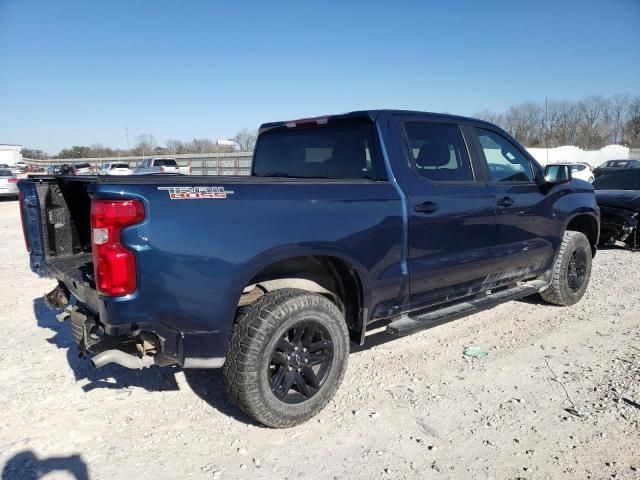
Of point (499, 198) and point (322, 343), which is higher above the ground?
point (499, 198)

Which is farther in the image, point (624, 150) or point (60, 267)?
point (624, 150)

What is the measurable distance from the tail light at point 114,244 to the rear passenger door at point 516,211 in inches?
119

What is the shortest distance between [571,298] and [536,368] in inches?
76.4

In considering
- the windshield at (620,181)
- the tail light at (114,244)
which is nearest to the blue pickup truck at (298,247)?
the tail light at (114,244)

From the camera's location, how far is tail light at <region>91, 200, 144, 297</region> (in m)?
2.40

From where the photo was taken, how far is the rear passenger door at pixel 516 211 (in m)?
4.30

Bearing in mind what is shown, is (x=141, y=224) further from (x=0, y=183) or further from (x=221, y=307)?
(x=0, y=183)

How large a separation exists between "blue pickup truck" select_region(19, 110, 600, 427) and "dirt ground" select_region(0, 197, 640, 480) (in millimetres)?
304

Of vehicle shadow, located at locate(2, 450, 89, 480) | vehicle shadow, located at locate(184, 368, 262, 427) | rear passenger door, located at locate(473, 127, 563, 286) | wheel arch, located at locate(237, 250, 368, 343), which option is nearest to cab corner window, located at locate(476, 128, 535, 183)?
rear passenger door, located at locate(473, 127, 563, 286)

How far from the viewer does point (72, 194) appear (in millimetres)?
3707

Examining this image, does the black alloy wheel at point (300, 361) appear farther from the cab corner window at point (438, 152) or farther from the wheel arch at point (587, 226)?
the wheel arch at point (587, 226)

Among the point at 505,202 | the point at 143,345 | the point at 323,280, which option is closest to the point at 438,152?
the point at 505,202

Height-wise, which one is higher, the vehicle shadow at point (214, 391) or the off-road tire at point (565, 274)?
the off-road tire at point (565, 274)

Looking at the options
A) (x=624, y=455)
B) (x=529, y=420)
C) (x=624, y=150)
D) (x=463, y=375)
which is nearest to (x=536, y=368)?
(x=463, y=375)
